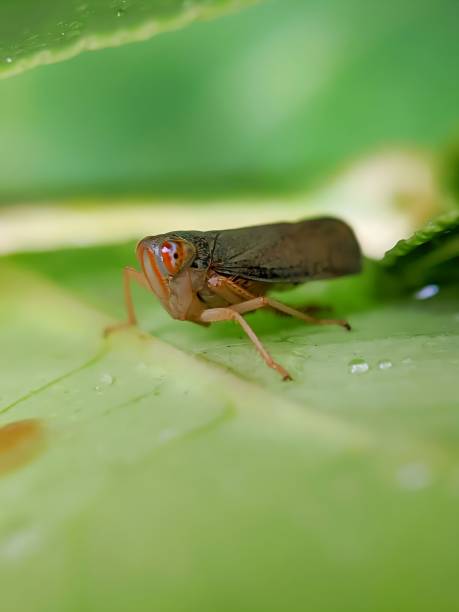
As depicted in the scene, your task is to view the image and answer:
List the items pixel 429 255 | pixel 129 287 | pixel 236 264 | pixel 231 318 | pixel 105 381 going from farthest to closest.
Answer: pixel 236 264
pixel 129 287
pixel 231 318
pixel 429 255
pixel 105 381

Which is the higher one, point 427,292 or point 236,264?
point 236,264

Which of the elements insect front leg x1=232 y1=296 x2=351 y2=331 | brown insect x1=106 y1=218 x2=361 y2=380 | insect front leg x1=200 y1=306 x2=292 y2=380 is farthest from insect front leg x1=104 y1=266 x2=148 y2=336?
insect front leg x1=232 y1=296 x2=351 y2=331

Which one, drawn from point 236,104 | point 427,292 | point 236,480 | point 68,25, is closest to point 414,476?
point 236,480

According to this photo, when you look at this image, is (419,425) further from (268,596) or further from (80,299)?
(80,299)

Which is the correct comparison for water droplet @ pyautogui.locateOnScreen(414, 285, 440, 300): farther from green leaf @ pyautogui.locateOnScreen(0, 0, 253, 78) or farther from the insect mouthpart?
green leaf @ pyautogui.locateOnScreen(0, 0, 253, 78)

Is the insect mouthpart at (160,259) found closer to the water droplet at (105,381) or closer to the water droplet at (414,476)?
the water droplet at (105,381)

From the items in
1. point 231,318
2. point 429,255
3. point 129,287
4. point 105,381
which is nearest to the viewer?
point 105,381

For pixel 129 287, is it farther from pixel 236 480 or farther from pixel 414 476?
pixel 414 476
